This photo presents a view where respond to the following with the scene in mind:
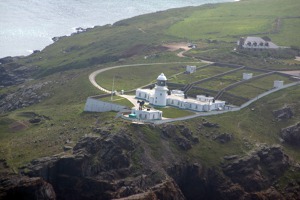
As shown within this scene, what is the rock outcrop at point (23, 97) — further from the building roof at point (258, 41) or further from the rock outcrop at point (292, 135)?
the building roof at point (258, 41)

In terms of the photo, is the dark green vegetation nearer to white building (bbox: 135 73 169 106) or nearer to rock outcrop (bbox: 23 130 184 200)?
rock outcrop (bbox: 23 130 184 200)

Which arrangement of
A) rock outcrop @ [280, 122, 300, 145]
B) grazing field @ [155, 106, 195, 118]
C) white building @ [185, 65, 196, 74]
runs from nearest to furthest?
grazing field @ [155, 106, 195, 118] < rock outcrop @ [280, 122, 300, 145] < white building @ [185, 65, 196, 74]

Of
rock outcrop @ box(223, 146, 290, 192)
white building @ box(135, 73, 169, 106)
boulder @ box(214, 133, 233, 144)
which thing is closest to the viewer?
rock outcrop @ box(223, 146, 290, 192)

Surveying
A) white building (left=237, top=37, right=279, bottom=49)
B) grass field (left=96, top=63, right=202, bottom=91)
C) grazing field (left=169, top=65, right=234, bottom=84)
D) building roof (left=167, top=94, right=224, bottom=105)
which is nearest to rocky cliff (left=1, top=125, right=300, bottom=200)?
building roof (left=167, top=94, right=224, bottom=105)

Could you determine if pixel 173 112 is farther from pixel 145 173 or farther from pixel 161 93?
pixel 145 173

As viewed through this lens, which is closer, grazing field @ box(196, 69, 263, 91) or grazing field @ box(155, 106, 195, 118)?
grazing field @ box(155, 106, 195, 118)

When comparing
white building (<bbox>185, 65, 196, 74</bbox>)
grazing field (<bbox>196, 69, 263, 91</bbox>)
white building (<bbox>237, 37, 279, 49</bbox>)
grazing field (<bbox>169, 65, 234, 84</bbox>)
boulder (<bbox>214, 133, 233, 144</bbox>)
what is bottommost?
boulder (<bbox>214, 133, 233, 144</bbox>)

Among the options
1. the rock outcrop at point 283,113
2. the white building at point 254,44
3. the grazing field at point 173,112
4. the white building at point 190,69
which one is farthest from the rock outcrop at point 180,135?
the white building at point 254,44
